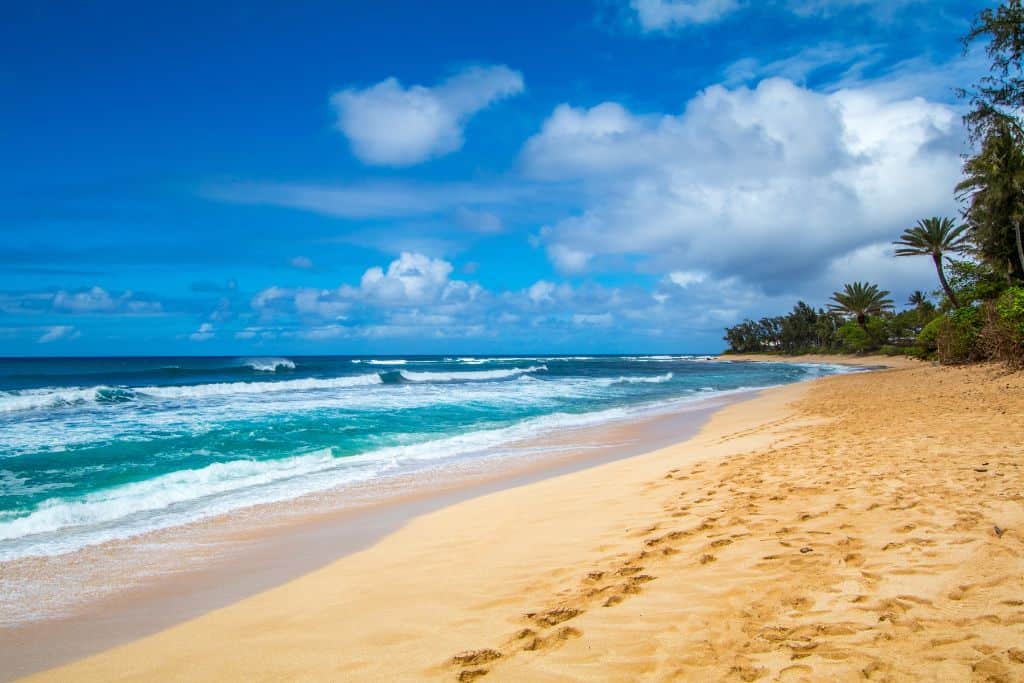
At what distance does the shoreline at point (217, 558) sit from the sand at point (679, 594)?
13.0 inches

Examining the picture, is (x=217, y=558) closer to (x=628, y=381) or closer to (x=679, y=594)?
(x=679, y=594)

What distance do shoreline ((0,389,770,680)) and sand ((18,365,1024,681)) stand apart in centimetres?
33

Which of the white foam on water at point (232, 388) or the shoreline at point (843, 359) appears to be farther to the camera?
the shoreline at point (843, 359)

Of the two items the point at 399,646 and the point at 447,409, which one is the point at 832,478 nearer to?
the point at 399,646

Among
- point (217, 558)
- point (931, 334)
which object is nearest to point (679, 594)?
point (217, 558)

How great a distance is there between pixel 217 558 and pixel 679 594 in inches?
203

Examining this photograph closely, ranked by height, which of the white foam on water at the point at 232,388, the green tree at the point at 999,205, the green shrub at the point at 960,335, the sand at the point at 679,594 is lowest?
the sand at the point at 679,594

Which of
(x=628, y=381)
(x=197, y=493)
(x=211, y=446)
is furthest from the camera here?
(x=628, y=381)

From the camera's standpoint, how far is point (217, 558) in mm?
6262

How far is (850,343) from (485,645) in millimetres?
86193

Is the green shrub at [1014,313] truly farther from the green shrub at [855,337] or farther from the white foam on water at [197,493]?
the green shrub at [855,337]

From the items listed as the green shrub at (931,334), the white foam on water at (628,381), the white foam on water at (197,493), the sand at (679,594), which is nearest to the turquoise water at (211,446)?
the white foam on water at (197,493)

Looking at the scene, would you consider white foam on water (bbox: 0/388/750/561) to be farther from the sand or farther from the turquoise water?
the sand

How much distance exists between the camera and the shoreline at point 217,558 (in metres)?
4.49
